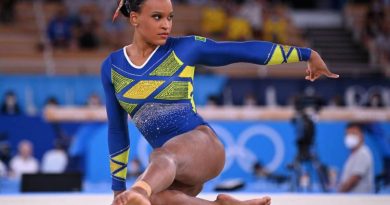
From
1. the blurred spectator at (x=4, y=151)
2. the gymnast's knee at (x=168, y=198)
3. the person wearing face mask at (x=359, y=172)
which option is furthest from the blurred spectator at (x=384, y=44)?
the gymnast's knee at (x=168, y=198)

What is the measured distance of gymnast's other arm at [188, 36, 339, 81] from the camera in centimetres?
364

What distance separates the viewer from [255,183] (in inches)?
364

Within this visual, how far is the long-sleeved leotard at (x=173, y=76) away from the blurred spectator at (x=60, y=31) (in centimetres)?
1006

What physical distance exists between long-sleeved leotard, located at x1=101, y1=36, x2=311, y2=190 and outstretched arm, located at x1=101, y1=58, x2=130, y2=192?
0.12 meters

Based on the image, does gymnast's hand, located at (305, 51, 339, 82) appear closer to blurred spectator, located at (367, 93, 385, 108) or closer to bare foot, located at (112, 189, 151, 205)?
bare foot, located at (112, 189, 151, 205)

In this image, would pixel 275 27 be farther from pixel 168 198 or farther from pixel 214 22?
pixel 168 198

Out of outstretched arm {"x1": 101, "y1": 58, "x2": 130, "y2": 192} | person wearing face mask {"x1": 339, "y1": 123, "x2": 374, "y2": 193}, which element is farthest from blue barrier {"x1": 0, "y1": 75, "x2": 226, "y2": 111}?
outstretched arm {"x1": 101, "y1": 58, "x2": 130, "y2": 192}

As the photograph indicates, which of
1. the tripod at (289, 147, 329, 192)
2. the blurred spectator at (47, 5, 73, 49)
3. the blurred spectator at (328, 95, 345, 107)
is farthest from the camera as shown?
the blurred spectator at (47, 5, 73, 49)

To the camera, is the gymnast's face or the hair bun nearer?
the gymnast's face

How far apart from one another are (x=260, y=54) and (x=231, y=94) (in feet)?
30.0

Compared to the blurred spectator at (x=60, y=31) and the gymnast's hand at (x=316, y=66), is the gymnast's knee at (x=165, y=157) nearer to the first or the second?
the gymnast's hand at (x=316, y=66)

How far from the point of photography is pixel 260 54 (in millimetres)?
3633

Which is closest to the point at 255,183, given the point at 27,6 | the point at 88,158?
the point at 88,158

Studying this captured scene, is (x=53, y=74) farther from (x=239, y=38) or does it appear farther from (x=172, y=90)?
(x=172, y=90)
